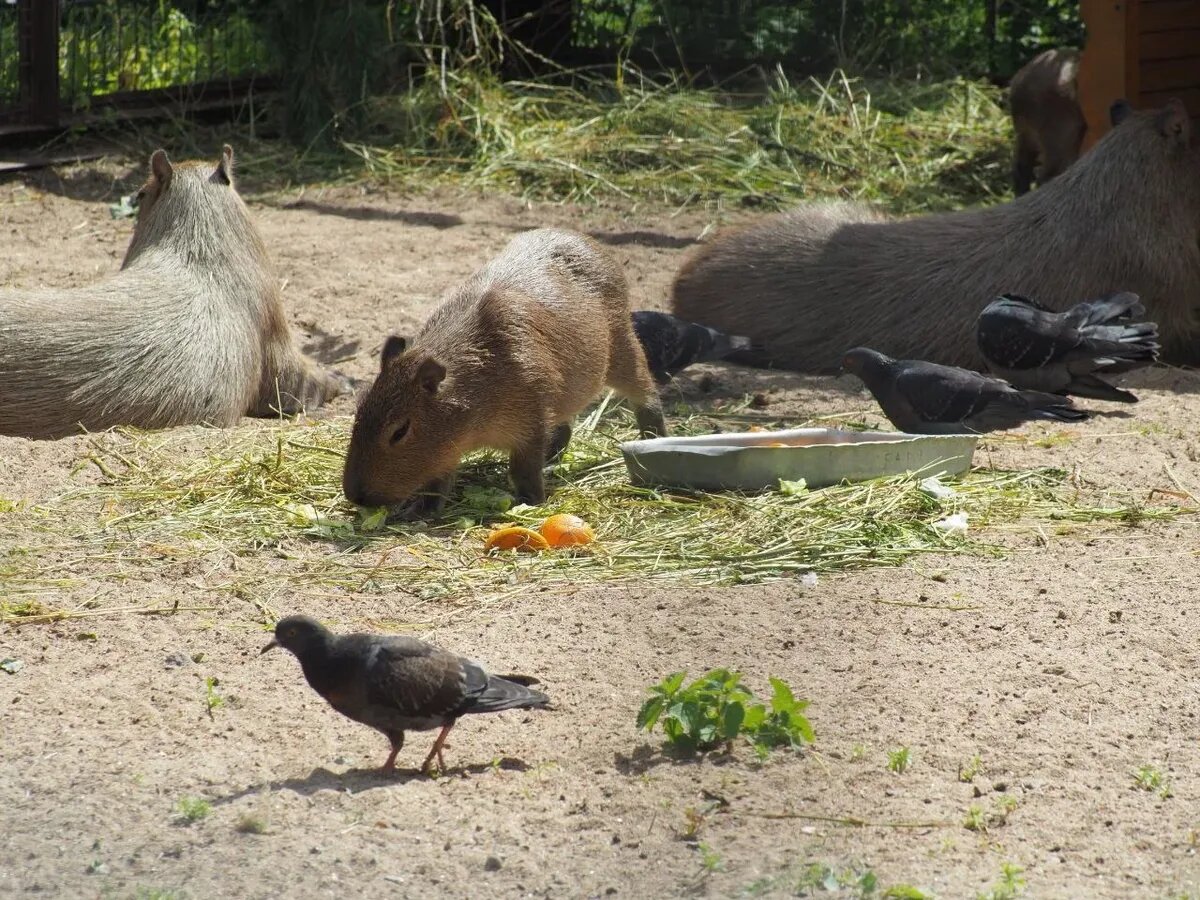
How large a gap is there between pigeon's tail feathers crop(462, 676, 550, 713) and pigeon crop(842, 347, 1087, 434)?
3.12 metres

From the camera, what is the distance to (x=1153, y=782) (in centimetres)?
336

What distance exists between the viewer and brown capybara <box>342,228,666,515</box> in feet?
17.3

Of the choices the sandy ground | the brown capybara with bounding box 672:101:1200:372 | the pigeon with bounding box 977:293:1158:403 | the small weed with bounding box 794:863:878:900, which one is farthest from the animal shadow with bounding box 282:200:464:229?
the small weed with bounding box 794:863:878:900

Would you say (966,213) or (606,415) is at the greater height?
(966,213)

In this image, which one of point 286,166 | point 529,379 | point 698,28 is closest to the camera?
point 529,379

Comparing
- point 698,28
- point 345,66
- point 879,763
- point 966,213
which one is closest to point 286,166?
point 345,66

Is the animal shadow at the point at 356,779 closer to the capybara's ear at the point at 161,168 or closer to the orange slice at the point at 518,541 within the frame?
the orange slice at the point at 518,541

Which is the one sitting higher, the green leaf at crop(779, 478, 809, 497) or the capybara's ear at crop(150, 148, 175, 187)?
the capybara's ear at crop(150, 148, 175, 187)

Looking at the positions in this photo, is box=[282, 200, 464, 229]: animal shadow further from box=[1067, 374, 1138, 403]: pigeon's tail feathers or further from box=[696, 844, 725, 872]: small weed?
box=[696, 844, 725, 872]: small weed

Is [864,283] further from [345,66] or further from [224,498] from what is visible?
[345,66]

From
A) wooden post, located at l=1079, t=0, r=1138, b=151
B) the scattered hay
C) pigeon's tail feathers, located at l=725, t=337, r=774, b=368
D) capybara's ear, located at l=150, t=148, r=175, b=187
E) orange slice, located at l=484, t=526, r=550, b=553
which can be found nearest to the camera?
the scattered hay

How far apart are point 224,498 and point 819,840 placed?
9.99ft

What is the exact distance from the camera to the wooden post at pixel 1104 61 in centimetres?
908

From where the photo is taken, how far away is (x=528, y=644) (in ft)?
13.8
